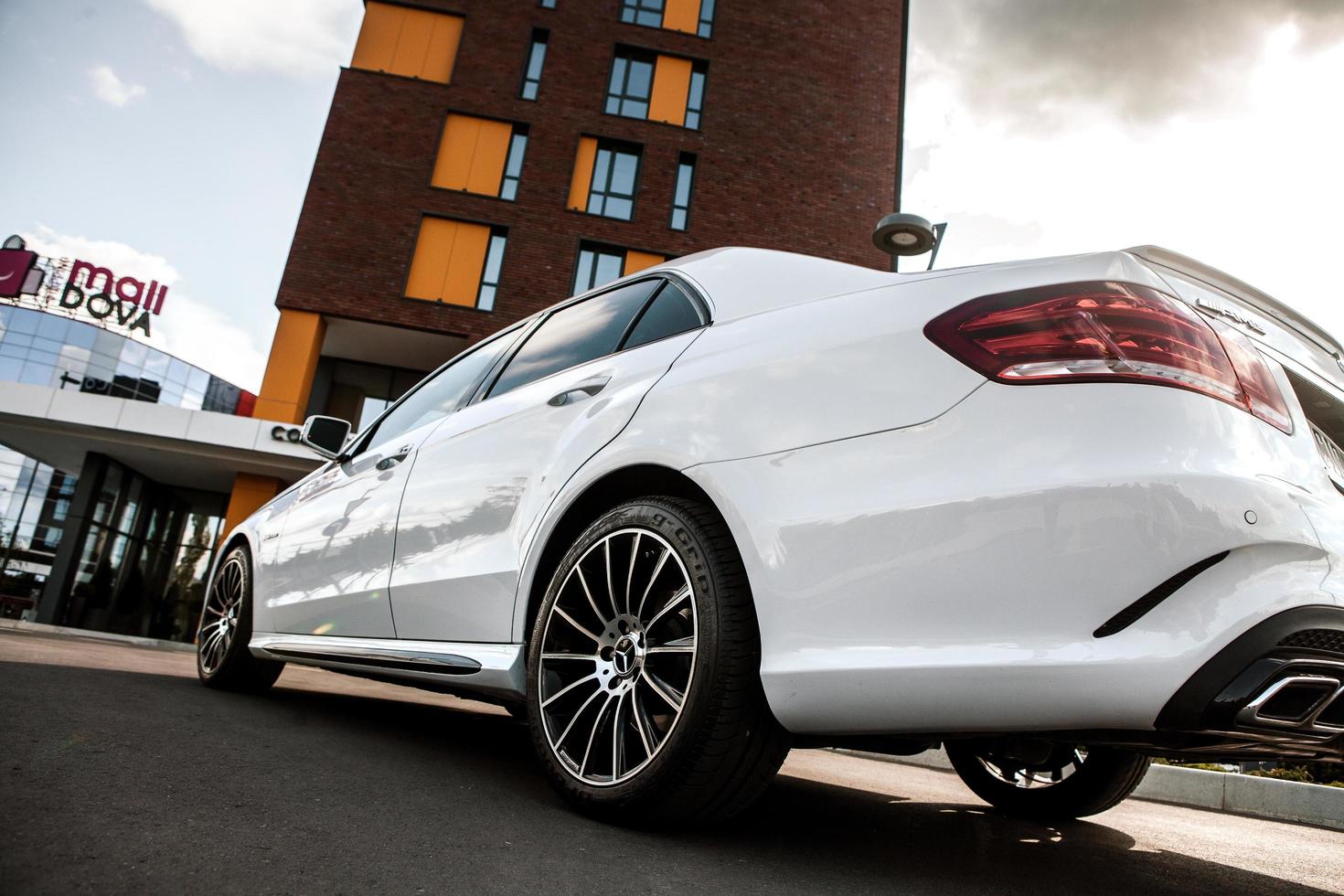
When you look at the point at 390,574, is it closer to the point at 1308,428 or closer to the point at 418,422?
the point at 418,422

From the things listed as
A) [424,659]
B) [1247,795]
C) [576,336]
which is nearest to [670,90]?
[1247,795]

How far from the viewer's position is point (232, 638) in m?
4.23

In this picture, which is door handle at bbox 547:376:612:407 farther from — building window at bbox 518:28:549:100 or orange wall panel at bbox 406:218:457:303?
building window at bbox 518:28:549:100

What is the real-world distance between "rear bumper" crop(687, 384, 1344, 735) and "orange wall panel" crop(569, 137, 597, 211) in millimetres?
20308

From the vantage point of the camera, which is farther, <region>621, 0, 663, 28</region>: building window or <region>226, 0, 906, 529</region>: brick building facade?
<region>621, 0, 663, 28</region>: building window

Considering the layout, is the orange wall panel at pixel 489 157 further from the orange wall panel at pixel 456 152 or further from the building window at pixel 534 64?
the building window at pixel 534 64

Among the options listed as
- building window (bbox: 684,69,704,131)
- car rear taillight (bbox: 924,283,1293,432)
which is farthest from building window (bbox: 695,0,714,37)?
car rear taillight (bbox: 924,283,1293,432)

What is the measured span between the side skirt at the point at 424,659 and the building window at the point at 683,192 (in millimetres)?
18889

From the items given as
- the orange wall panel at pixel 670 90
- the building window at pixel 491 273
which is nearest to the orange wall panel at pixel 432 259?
the building window at pixel 491 273

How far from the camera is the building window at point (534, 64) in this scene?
22.1m

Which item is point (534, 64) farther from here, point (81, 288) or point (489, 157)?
point (81, 288)

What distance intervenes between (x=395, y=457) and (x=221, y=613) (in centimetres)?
177

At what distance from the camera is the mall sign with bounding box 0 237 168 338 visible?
2811 cm

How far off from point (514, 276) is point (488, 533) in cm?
1830
